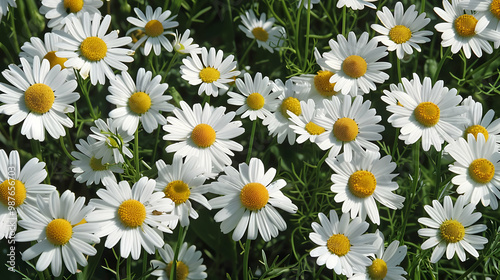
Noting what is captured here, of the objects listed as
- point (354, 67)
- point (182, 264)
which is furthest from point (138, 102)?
point (354, 67)

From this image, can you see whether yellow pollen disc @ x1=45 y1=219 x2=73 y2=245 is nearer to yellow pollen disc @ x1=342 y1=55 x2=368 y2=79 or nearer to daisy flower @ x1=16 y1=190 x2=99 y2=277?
daisy flower @ x1=16 y1=190 x2=99 y2=277

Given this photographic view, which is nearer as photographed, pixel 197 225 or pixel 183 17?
pixel 197 225

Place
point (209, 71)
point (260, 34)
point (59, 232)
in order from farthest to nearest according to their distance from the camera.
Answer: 1. point (260, 34)
2. point (209, 71)
3. point (59, 232)

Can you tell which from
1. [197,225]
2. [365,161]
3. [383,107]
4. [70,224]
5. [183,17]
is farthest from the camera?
[183,17]

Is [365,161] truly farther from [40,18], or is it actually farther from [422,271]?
[40,18]

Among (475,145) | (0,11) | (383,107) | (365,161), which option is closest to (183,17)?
(0,11)

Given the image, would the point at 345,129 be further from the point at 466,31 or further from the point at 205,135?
A: the point at 466,31
